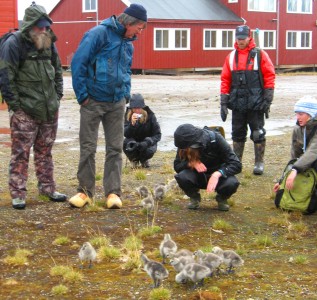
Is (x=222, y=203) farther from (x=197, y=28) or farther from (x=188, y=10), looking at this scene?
(x=188, y=10)

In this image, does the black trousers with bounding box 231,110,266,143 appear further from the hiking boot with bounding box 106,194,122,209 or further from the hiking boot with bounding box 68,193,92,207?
the hiking boot with bounding box 68,193,92,207

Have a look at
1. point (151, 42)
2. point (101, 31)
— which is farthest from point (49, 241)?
point (151, 42)

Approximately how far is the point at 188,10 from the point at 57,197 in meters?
43.8

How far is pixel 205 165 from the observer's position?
26.0 ft

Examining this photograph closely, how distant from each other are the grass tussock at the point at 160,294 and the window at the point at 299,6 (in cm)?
5457

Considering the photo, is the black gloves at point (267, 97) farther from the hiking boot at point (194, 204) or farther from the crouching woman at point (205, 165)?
the hiking boot at point (194, 204)

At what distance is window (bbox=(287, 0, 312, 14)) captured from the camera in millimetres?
57312

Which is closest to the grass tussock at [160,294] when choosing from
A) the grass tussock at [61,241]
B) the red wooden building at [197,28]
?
the grass tussock at [61,241]

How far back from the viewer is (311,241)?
6738 mm

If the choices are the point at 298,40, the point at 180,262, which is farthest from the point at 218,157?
the point at 298,40

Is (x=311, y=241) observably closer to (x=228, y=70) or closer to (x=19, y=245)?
(x=19, y=245)

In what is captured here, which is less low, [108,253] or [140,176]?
[108,253]

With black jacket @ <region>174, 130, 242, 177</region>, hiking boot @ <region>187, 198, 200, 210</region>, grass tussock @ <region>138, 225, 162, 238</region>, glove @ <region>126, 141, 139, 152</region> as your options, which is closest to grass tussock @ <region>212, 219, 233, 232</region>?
grass tussock @ <region>138, 225, 162, 238</region>

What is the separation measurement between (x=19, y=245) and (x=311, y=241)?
2.80 m
